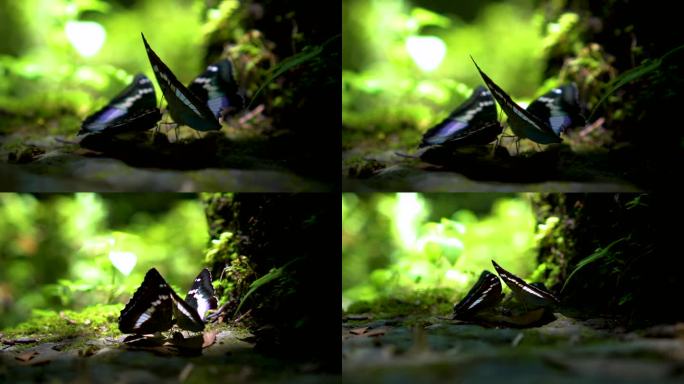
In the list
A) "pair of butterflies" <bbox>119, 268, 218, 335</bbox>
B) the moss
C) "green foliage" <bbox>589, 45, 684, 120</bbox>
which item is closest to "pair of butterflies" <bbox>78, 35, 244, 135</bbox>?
"pair of butterflies" <bbox>119, 268, 218, 335</bbox>

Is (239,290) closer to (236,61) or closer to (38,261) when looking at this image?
(236,61)

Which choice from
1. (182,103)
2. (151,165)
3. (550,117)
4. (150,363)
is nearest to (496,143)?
(550,117)

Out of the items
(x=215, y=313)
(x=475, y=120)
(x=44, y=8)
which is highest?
(x=44, y=8)

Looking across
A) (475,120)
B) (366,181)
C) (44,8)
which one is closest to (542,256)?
(475,120)

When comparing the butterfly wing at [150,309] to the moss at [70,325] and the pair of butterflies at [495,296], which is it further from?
the pair of butterflies at [495,296]

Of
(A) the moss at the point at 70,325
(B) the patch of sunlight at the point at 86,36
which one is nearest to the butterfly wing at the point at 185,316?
(A) the moss at the point at 70,325

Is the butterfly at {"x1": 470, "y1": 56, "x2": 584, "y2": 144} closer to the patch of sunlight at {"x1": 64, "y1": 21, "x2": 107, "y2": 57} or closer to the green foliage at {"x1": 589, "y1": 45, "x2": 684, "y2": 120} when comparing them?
the green foliage at {"x1": 589, "y1": 45, "x2": 684, "y2": 120}
